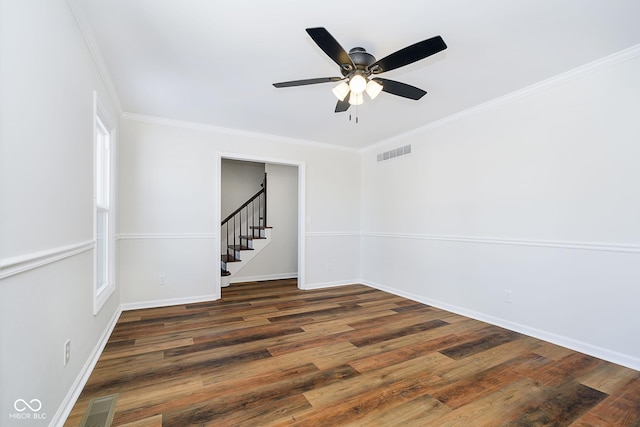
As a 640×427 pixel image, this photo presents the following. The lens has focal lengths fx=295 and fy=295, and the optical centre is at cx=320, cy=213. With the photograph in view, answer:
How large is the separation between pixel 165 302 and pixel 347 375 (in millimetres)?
2945

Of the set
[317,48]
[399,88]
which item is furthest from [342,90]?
[399,88]

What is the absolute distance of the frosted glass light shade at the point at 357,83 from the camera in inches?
88.4

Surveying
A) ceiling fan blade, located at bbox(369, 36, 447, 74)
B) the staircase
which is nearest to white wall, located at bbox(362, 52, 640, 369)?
ceiling fan blade, located at bbox(369, 36, 447, 74)

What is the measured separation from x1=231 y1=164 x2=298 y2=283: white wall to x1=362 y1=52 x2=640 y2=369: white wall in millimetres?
2672

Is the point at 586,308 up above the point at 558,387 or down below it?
above

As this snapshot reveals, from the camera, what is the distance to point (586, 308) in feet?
8.75

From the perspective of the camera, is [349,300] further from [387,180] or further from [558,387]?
[558,387]

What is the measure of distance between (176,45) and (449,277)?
392 cm

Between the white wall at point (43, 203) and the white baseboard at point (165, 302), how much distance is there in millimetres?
1738

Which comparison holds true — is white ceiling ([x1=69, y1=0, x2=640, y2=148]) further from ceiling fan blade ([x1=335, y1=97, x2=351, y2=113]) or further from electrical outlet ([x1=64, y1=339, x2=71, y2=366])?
electrical outlet ([x1=64, y1=339, x2=71, y2=366])

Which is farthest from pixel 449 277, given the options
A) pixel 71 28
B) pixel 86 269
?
pixel 71 28

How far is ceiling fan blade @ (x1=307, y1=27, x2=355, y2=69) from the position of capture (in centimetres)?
172

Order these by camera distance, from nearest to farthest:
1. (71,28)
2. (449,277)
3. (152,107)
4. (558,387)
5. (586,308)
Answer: (71,28), (558,387), (586,308), (152,107), (449,277)

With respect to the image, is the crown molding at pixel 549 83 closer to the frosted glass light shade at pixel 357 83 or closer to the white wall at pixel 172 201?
the frosted glass light shade at pixel 357 83
